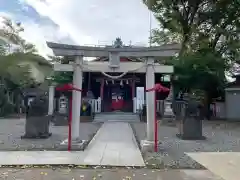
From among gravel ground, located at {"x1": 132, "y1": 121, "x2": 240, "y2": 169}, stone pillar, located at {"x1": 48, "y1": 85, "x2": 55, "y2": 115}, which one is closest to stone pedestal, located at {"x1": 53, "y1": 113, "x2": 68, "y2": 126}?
stone pillar, located at {"x1": 48, "y1": 85, "x2": 55, "y2": 115}

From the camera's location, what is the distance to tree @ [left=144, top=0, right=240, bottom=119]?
66.6 ft

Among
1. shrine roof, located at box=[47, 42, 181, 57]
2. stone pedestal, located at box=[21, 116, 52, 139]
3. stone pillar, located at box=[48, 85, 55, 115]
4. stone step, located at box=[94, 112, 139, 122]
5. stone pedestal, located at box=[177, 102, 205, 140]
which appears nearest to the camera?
shrine roof, located at box=[47, 42, 181, 57]

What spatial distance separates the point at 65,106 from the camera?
64.2 ft

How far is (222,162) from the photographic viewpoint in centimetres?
792

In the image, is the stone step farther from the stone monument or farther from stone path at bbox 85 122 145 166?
the stone monument

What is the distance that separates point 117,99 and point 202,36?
8.62 m

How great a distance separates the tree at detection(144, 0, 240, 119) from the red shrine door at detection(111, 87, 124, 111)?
18.4 ft

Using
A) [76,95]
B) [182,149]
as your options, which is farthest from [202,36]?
[76,95]

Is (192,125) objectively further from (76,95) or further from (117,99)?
(117,99)

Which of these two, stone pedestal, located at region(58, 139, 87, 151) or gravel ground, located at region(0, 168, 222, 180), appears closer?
gravel ground, located at region(0, 168, 222, 180)

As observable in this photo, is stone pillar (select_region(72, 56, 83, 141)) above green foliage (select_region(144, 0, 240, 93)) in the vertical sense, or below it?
below

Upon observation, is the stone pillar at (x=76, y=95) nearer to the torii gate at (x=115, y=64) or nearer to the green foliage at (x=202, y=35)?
the torii gate at (x=115, y=64)

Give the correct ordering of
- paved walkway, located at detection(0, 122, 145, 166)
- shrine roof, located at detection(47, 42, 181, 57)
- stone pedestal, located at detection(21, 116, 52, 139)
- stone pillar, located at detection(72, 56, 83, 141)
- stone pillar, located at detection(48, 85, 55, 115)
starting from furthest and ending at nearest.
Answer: stone pillar, located at detection(48, 85, 55, 115) < stone pedestal, located at detection(21, 116, 52, 139) < stone pillar, located at detection(72, 56, 83, 141) < shrine roof, located at detection(47, 42, 181, 57) < paved walkway, located at detection(0, 122, 145, 166)

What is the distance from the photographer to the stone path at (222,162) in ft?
22.0
